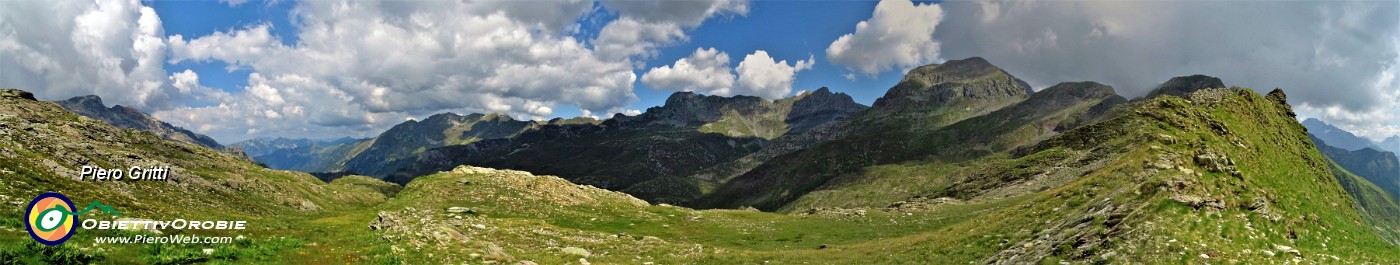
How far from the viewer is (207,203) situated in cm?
→ 6500

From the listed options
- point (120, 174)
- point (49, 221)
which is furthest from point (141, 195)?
point (49, 221)

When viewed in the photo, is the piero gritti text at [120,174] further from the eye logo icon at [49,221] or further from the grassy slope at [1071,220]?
the eye logo icon at [49,221]

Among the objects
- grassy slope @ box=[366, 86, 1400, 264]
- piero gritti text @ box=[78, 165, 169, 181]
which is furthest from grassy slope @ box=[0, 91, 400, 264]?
grassy slope @ box=[366, 86, 1400, 264]

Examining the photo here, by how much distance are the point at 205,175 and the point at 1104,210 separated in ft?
377

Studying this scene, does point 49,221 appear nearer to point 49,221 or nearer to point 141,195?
point 49,221

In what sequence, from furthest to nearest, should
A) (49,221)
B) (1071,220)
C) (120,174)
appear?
(120,174), (1071,220), (49,221)

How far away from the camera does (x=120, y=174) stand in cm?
6341

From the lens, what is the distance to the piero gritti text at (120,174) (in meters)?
61.9

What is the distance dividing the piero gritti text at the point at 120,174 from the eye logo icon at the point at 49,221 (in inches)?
2060

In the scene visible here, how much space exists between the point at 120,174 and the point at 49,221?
56.6 metres

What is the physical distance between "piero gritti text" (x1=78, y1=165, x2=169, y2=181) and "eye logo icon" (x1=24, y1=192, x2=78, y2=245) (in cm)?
5233

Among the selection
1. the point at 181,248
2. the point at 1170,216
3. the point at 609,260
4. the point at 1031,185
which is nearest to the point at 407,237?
the point at 181,248

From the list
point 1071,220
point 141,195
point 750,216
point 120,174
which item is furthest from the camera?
point 750,216

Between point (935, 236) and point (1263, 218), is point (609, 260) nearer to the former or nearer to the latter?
point (935, 236)
